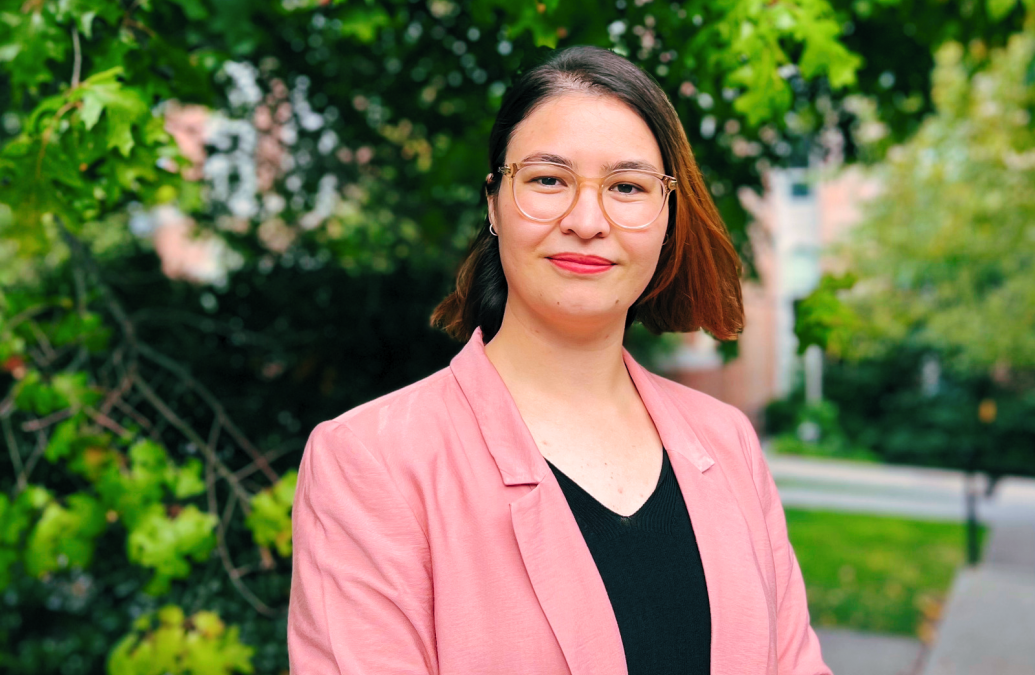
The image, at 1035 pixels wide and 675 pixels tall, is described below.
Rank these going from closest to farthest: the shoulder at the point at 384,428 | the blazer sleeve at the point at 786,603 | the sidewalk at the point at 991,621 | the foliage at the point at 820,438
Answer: the shoulder at the point at 384,428, the blazer sleeve at the point at 786,603, the sidewalk at the point at 991,621, the foliage at the point at 820,438

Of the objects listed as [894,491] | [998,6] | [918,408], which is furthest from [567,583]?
[918,408]

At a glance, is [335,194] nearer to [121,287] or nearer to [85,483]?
[121,287]

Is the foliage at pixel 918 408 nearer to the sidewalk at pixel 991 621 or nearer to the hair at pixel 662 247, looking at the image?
the sidewalk at pixel 991 621

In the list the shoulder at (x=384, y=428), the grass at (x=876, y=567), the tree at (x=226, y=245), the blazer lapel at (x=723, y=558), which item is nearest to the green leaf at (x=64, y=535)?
the tree at (x=226, y=245)

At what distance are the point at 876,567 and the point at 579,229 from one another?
7.86 metres

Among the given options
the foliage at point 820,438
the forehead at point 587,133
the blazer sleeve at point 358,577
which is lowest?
the foliage at point 820,438

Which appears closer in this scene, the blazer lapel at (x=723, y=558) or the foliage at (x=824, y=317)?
the blazer lapel at (x=723, y=558)

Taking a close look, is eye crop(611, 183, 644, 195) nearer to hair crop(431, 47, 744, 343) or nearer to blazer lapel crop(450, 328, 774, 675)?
hair crop(431, 47, 744, 343)

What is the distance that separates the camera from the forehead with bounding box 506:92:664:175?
59.9 inches

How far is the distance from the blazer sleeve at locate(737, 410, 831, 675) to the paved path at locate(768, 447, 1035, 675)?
4.15 m

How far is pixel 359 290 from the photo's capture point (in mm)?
5539

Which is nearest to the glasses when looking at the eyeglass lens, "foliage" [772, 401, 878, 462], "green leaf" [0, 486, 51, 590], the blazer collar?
the eyeglass lens

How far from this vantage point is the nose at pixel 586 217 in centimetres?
150

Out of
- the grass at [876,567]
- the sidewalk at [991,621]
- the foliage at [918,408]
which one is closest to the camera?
the sidewalk at [991,621]
